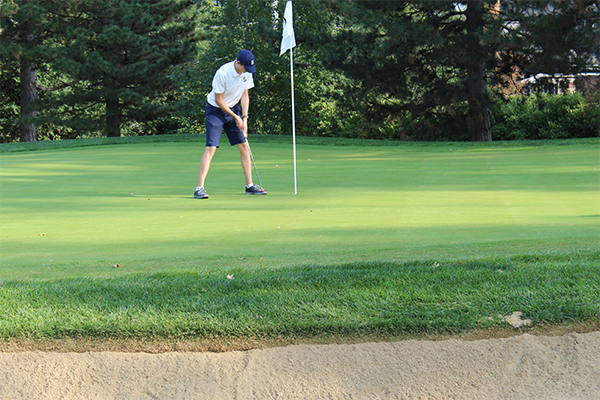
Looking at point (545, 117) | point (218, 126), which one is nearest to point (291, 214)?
point (218, 126)

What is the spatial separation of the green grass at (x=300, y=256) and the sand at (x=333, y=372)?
0.59 feet

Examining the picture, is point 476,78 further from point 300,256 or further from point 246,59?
point 300,256

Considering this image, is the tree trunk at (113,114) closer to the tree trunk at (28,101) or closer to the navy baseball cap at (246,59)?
the tree trunk at (28,101)

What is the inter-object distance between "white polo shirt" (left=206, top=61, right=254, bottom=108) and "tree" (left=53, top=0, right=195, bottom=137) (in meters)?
23.3

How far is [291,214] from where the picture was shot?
629 cm

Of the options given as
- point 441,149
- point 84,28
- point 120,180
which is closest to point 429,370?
point 120,180

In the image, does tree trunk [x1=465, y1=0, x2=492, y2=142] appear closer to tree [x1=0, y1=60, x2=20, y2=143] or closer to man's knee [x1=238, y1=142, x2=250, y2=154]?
man's knee [x1=238, y1=142, x2=250, y2=154]

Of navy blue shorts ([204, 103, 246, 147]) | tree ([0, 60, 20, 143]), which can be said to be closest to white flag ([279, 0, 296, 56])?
navy blue shorts ([204, 103, 246, 147])

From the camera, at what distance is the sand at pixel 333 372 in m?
2.77

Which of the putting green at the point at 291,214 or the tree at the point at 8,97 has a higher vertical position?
the tree at the point at 8,97

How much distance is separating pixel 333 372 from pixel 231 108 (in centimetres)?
594

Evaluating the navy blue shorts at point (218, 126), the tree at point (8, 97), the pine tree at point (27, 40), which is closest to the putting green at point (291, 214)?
the navy blue shorts at point (218, 126)

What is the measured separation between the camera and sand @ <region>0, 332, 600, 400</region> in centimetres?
277

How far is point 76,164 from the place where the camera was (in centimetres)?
1194
